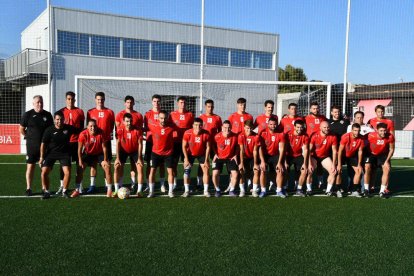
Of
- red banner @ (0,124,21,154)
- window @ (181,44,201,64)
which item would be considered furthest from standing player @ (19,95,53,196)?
window @ (181,44,201,64)

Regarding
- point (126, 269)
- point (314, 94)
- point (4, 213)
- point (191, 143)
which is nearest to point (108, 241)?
point (126, 269)

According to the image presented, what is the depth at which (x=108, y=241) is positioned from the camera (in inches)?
154

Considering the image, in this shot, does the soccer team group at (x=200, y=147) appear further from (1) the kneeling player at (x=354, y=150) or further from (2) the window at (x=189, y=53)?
(2) the window at (x=189, y=53)

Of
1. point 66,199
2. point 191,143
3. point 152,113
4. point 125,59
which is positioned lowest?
point 66,199

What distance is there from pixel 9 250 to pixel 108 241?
93cm

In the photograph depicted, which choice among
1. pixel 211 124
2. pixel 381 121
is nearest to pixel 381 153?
pixel 381 121

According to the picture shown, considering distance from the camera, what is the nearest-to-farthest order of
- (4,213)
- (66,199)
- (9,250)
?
1. (9,250)
2. (4,213)
3. (66,199)

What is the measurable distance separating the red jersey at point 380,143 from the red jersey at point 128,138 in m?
4.13

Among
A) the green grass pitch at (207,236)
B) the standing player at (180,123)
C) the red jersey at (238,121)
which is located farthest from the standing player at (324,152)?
the standing player at (180,123)

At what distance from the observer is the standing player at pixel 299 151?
258 inches

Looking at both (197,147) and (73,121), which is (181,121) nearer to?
(197,147)

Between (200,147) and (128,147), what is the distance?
1.25 metres

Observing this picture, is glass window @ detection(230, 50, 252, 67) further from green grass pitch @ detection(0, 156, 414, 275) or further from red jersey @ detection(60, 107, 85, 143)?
green grass pitch @ detection(0, 156, 414, 275)

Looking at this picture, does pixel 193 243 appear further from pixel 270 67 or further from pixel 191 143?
pixel 270 67
